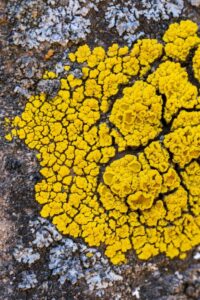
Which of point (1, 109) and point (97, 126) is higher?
point (1, 109)

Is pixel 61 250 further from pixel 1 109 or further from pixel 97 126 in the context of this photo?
pixel 1 109

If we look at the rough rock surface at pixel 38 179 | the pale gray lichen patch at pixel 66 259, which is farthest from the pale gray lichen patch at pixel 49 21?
the pale gray lichen patch at pixel 66 259

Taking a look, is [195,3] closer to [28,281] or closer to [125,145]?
[125,145]

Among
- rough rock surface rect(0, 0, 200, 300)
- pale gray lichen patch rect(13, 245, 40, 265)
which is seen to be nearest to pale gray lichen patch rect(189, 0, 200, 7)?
rough rock surface rect(0, 0, 200, 300)

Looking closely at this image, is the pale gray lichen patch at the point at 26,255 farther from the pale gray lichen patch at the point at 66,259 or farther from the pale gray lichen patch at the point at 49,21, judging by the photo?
the pale gray lichen patch at the point at 49,21

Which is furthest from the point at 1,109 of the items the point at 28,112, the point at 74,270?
the point at 74,270

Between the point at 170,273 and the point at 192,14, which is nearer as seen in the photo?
the point at 170,273
